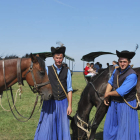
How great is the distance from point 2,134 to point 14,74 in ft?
8.41

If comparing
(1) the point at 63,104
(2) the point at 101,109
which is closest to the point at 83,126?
(2) the point at 101,109

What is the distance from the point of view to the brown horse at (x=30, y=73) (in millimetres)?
3037

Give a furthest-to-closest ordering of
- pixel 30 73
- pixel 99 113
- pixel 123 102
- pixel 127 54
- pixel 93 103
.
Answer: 1. pixel 93 103
2. pixel 99 113
3. pixel 123 102
4. pixel 127 54
5. pixel 30 73

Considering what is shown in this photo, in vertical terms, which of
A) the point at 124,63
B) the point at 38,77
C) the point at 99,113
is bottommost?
the point at 99,113

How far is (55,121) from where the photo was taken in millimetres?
3365

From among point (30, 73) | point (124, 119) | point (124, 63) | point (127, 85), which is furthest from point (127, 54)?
point (30, 73)

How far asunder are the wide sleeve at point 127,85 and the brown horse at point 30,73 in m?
1.18

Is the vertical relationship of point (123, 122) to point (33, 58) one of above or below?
below

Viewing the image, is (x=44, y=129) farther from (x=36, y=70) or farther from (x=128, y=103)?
(x=128, y=103)

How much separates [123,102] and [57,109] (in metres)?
1.18

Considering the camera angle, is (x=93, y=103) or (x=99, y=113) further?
(x=93, y=103)

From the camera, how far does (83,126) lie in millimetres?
4367

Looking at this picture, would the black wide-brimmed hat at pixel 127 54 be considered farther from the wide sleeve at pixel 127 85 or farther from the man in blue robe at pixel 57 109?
the man in blue robe at pixel 57 109

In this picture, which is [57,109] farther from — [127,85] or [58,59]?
[127,85]
